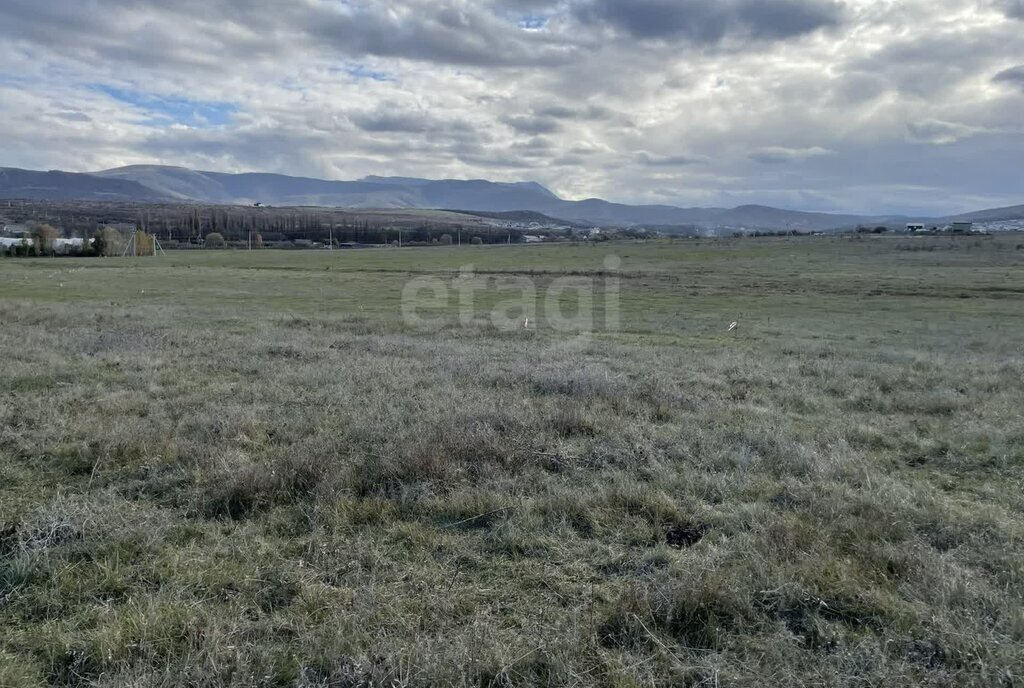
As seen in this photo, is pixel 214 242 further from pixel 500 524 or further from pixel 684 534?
pixel 684 534

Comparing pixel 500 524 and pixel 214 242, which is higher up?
pixel 214 242

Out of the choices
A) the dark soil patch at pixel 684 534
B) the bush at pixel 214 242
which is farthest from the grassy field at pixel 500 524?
the bush at pixel 214 242

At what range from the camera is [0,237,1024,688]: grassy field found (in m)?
3.53

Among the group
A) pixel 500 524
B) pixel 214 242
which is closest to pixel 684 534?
pixel 500 524

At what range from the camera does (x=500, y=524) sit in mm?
5250

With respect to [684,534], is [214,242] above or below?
above

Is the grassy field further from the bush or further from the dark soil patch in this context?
the bush

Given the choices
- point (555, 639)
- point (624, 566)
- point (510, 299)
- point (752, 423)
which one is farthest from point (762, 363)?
point (510, 299)

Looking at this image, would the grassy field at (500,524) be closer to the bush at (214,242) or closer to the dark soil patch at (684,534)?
the dark soil patch at (684,534)

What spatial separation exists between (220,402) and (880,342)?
76.3 ft

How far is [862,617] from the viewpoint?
3.96 metres

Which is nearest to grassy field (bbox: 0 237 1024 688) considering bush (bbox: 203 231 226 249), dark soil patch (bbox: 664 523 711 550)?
dark soil patch (bbox: 664 523 711 550)

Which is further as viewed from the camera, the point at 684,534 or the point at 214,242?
the point at 214,242

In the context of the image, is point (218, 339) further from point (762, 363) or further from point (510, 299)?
point (510, 299)
